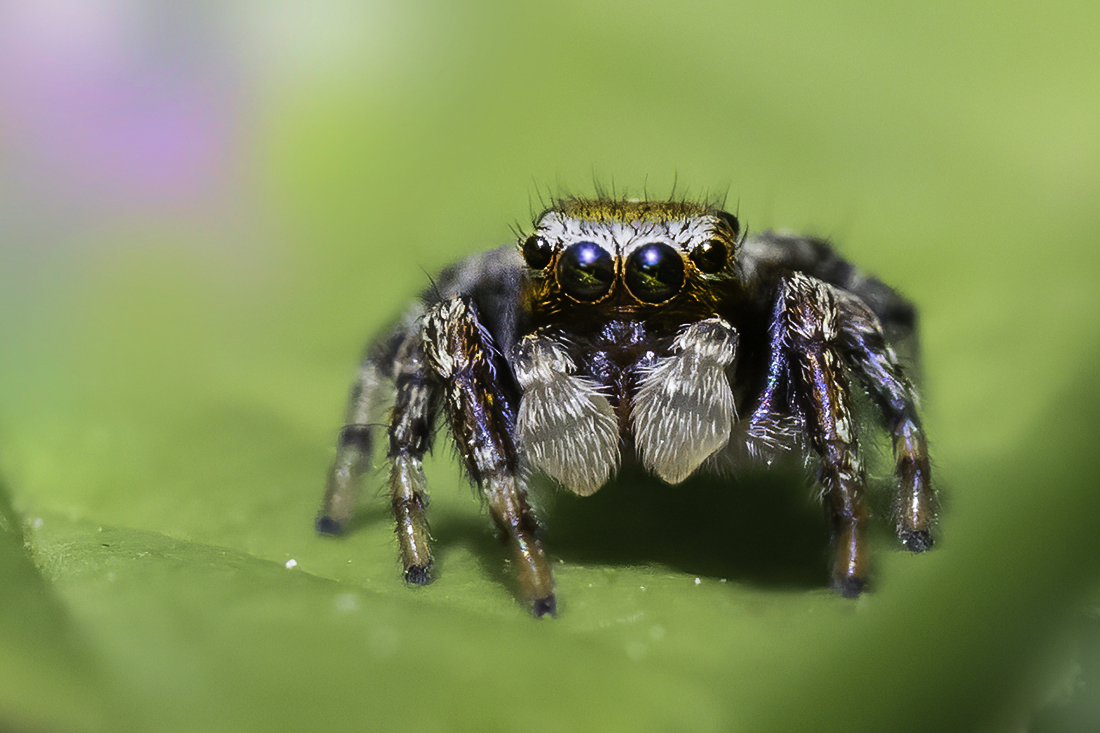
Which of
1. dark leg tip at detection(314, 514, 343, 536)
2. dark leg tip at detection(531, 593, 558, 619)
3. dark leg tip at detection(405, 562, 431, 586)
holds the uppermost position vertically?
dark leg tip at detection(531, 593, 558, 619)

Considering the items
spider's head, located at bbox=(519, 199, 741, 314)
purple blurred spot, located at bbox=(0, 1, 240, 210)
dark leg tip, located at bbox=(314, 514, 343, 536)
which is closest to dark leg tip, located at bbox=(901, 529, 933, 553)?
spider's head, located at bbox=(519, 199, 741, 314)

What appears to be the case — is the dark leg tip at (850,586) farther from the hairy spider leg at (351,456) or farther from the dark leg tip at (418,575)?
the hairy spider leg at (351,456)

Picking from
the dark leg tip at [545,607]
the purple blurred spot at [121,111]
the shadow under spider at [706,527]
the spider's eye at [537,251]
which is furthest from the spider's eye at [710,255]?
the purple blurred spot at [121,111]

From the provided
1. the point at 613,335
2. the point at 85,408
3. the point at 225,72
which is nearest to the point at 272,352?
the point at 85,408

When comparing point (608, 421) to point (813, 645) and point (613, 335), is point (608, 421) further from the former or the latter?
point (813, 645)

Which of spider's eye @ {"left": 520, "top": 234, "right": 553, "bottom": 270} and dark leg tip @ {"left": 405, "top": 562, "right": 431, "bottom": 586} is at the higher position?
spider's eye @ {"left": 520, "top": 234, "right": 553, "bottom": 270}

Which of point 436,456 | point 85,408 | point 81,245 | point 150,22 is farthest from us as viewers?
point 81,245

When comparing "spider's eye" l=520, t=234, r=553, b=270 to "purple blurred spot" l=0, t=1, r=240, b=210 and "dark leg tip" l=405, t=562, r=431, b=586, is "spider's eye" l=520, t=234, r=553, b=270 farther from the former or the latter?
"purple blurred spot" l=0, t=1, r=240, b=210
